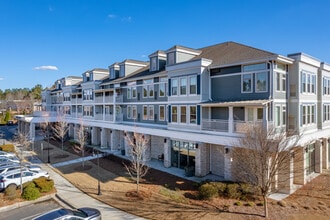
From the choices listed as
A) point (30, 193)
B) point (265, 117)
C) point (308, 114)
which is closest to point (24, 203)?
point (30, 193)

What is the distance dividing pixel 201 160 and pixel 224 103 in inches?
227

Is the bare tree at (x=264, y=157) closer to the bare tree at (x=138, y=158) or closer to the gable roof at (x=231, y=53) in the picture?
the gable roof at (x=231, y=53)

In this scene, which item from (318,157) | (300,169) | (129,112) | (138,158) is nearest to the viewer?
(138,158)

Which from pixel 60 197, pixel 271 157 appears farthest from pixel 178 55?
pixel 60 197

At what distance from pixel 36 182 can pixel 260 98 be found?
18439 mm

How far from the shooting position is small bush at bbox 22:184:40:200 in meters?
16.6

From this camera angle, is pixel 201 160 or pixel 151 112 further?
pixel 151 112

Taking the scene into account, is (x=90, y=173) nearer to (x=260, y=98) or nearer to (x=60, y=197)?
(x=60, y=197)

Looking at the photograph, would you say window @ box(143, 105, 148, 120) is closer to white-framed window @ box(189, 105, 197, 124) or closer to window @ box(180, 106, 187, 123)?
window @ box(180, 106, 187, 123)

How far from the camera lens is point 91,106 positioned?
127ft

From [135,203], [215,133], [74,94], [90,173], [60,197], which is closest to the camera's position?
[135,203]

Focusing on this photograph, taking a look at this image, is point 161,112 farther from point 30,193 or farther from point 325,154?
point 325,154

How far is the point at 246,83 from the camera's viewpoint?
18.7 m

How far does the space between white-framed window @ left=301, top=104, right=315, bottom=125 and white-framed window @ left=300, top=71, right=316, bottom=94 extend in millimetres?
1312
